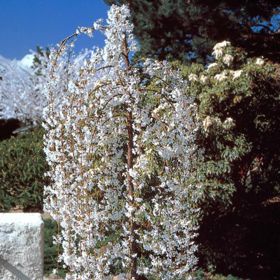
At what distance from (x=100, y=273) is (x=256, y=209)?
3.44 metres

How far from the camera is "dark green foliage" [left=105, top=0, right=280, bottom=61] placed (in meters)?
10.5

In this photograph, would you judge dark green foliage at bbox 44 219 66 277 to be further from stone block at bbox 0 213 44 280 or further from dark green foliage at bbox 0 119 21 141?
dark green foliage at bbox 0 119 21 141

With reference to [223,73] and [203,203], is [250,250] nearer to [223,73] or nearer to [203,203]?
[203,203]

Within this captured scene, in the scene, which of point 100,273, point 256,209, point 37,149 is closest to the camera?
point 100,273

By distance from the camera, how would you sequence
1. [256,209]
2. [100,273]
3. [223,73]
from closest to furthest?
[100,273] < [223,73] < [256,209]

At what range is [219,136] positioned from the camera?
17.7ft

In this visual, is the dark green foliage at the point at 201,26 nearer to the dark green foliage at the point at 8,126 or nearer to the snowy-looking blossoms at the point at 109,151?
the dark green foliage at the point at 8,126

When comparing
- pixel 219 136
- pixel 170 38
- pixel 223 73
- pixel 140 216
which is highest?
pixel 170 38

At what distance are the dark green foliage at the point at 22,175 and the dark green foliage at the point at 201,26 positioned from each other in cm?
395

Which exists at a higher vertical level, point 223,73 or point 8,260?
point 223,73

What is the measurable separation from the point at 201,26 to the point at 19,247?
9749 millimetres

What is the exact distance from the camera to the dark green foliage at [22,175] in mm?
8484

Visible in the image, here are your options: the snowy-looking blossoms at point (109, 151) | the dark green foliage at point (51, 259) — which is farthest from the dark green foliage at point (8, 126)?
the snowy-looking blossoms at point (109, 151)

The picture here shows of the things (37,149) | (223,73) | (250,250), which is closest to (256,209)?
(250,250)
